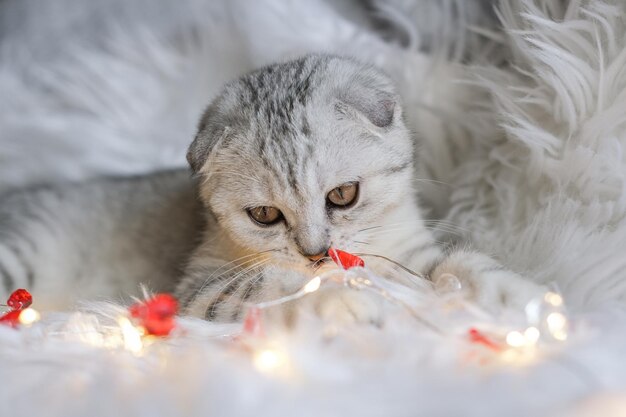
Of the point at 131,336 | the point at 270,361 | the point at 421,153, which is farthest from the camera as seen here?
the point at 421,153

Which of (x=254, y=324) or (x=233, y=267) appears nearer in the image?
(x=254, y=324)

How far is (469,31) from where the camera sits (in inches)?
48.3

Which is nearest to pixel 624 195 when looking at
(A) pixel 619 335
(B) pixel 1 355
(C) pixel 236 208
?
(A) pixel 619 335

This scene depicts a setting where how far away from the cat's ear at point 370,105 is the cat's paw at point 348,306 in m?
0.27

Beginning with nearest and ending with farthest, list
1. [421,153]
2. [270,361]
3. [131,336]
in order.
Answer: [270,361], [131,336], [421,153]

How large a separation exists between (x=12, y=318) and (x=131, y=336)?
0.61ft

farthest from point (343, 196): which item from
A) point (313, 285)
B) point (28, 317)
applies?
point (28, 317)

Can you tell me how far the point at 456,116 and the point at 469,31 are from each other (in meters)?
0.17

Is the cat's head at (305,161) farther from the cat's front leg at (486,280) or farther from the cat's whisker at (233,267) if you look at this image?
the cat's front leg at (486,280)

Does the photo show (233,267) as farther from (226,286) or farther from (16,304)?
(16,304)

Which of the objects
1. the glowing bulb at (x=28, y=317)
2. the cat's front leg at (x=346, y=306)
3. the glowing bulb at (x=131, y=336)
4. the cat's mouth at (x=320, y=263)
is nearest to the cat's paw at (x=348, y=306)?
the cat's front leg at (x=346, y=306)

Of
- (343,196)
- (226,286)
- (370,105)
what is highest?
(370,105)

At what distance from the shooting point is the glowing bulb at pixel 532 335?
2.14ft

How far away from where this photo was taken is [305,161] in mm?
872
